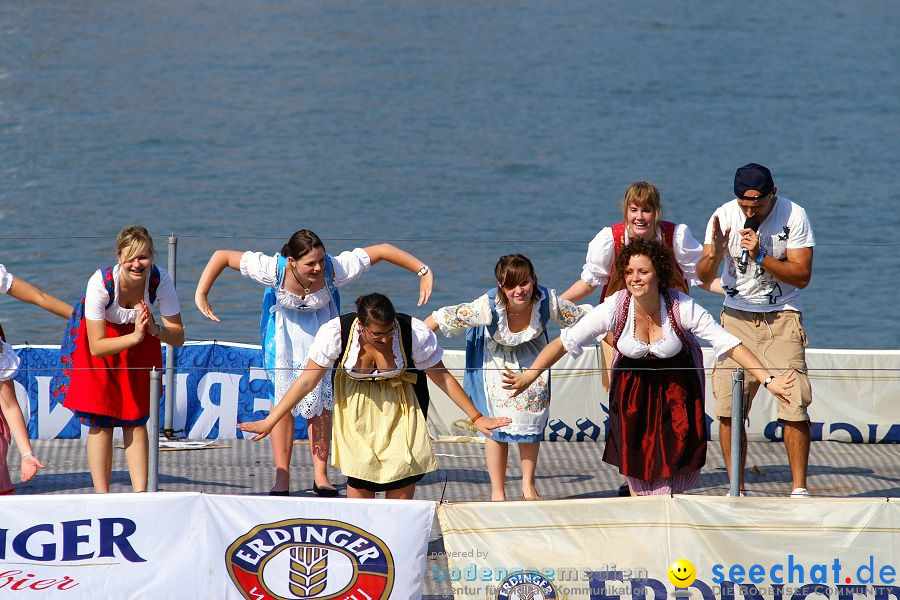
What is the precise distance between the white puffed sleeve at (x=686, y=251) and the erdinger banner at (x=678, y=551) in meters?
1.65

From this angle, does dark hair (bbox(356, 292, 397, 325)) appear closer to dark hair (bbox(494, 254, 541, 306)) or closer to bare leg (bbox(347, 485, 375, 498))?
bare leg (bbox(347, 485, 375, 498))

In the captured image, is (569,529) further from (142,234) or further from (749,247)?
(142,234)

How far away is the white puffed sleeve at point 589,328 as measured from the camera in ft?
17.9

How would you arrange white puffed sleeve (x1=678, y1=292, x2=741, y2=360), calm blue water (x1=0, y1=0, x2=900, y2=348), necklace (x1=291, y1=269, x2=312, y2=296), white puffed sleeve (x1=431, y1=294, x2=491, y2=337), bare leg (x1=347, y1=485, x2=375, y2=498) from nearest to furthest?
white puffed sleeve (x1=678, y1=292, x2=741, y2=360) → bare leg (x1=347, y1=485, x2=375, y2=498) → white puffed sleeve (x1=431, y1=294, x2=491, y2=337) → necklace (x1=291, y1=269, x2=312, y2=296) → calm blue water (x1=0, y1=0, x2=900, y2=348)

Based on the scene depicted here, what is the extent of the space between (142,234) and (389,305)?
125cm

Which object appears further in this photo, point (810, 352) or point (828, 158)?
point (828, 158)

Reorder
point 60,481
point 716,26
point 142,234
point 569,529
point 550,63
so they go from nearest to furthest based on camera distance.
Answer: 1. point 569,529
2. point 142,234
3. point 60,481
4. point 550,63
5. point 716,26

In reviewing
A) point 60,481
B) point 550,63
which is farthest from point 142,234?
point 550,63

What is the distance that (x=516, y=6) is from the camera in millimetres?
41125

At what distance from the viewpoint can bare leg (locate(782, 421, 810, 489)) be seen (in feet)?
21.1

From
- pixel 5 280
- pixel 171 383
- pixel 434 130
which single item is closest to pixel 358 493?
pixel 5 280

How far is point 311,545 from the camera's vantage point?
519 centimetres

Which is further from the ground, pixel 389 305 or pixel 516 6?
pixel 516 6

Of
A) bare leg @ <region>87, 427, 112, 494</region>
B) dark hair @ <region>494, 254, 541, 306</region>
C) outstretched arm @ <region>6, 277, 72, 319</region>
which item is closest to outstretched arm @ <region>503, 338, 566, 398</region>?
dark hair @ <region>494, 254, 541, 306</region>
